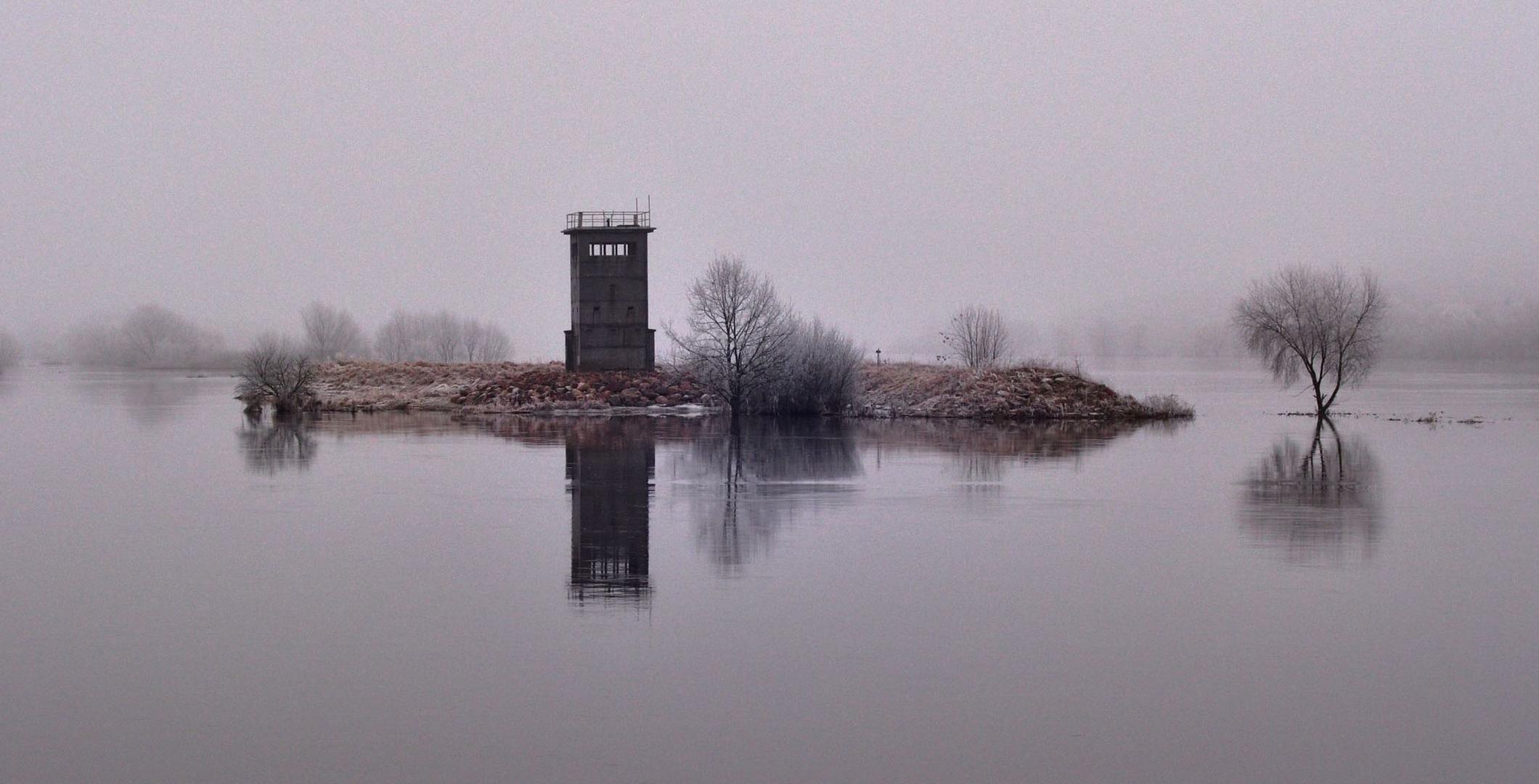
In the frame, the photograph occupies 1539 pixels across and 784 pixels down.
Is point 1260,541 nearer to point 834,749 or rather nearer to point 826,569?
point 826,569

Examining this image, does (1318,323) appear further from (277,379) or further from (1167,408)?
(277,379)

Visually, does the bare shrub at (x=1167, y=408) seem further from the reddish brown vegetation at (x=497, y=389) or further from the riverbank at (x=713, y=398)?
the reddish brown vegetation at (x=497, y=389)

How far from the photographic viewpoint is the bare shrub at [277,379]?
6712 centimetres

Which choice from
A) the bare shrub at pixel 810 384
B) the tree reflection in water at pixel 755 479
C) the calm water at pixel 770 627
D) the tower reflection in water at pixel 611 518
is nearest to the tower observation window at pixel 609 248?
the bare shrub at pixel 810 384

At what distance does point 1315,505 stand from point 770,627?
15841 millimetres

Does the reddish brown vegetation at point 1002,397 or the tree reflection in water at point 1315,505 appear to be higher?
the reddish brown vegetation at point 1002,397

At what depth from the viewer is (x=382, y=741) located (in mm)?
11188

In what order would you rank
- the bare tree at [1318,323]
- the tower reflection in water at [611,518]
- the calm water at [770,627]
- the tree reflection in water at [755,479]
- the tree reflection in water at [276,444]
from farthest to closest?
the bare tree at [1318,323] → the tree reflection in water at [276,444] → the tree reflection in water at [755,479] → the tower reflection in water at [611,518] → the calm water at [770,627]

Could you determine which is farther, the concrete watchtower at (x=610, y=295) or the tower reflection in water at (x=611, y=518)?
the concrete watchtower at (x=610, y=295)

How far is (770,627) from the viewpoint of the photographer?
15039 millimetres

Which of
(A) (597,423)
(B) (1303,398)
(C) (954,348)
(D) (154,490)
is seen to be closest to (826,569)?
(D) (154,490)

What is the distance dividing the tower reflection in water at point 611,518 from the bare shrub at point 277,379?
97.9ft

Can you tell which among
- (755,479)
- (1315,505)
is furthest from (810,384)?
(1315,505)

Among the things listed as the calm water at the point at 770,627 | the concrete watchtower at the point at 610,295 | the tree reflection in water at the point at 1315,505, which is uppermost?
the concrete watchtower at the point at 610,295
